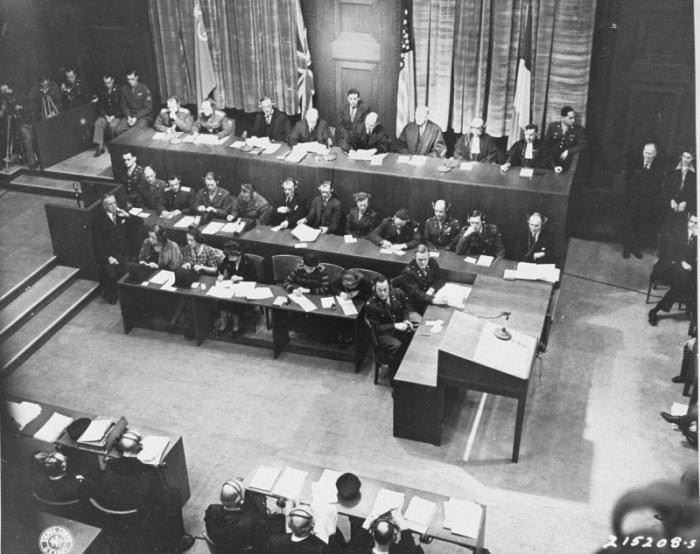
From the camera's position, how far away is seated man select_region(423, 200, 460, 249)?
10.1m

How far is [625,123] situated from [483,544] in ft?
22.1

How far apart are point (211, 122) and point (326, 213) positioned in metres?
3.08

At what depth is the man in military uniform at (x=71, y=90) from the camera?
13570 mm

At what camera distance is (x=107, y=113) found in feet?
45.3

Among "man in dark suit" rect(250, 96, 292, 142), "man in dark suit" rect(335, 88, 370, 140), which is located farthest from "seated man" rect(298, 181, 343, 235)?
"man in dark suit" rect(250, 96, 292, 142)

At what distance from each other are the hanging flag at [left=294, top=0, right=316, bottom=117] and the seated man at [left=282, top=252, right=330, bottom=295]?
4.16 meters

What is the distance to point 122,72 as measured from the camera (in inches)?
544

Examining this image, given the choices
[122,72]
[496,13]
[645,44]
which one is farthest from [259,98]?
[645,44]

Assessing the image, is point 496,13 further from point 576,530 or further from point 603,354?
point 576,530

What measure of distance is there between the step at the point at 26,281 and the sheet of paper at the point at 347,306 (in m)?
4.24

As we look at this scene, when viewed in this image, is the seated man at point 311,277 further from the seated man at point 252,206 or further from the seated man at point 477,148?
the seated man at point 477,148

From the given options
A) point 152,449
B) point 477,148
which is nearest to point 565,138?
point 477,148

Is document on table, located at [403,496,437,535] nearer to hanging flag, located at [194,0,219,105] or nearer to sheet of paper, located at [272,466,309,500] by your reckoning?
sheet of paper, located at [272,466,309,500]

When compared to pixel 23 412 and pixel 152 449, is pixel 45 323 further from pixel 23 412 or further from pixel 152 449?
pixel 152 449
